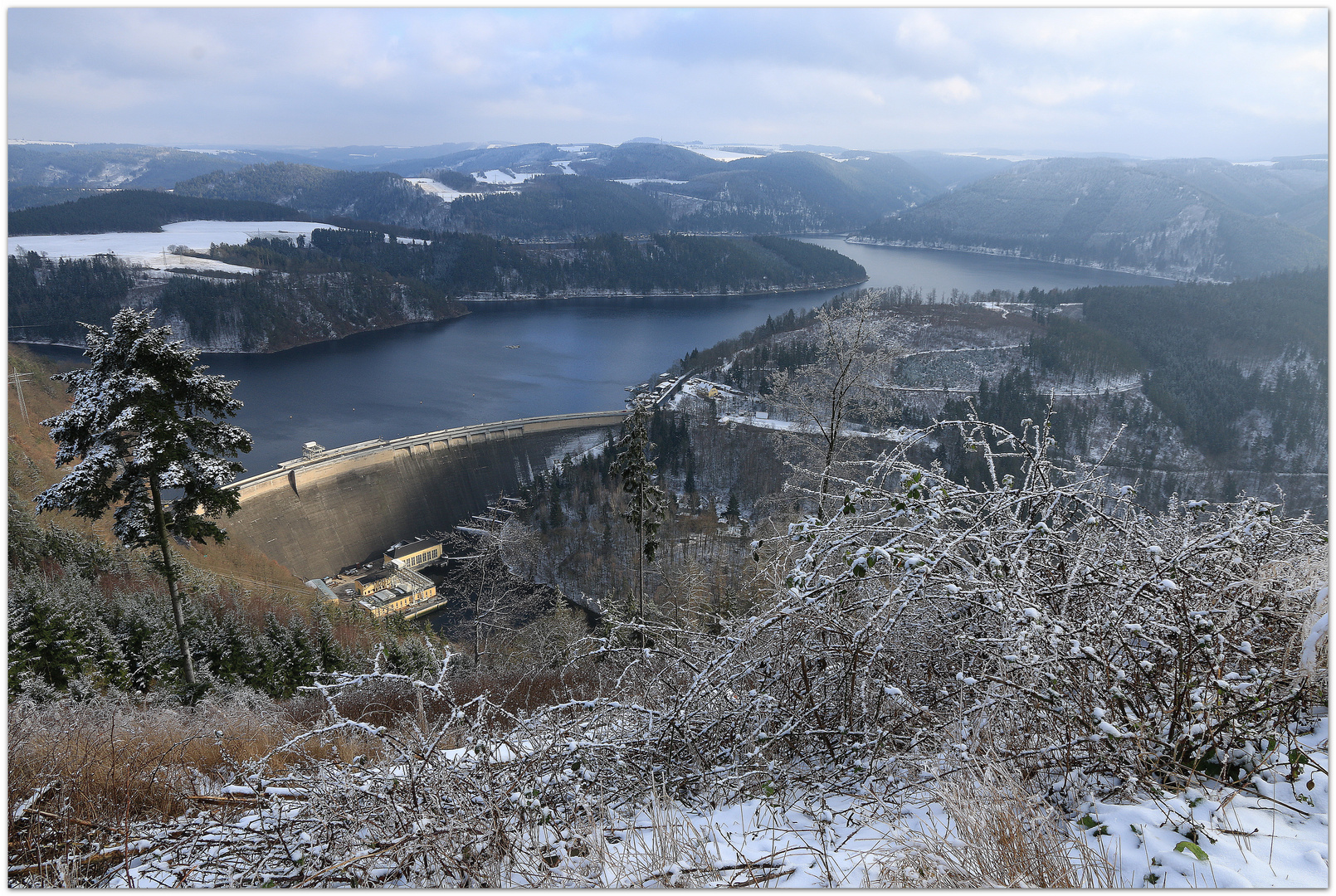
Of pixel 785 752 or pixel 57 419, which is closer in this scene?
pixel 785 752

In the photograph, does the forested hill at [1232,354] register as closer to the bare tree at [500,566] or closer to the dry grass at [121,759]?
the bare tree at [500,566]

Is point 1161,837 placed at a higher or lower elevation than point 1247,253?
lower

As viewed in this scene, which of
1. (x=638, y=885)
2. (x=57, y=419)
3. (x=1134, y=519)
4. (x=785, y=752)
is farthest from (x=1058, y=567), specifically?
(x=57, y=419)

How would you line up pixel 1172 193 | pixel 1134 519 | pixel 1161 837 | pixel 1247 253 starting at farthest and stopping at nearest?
pixel 1172 193
pixel 1247 253
pixel 1134 519
pixel 1161 837

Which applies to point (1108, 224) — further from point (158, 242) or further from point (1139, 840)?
point (158, 242)

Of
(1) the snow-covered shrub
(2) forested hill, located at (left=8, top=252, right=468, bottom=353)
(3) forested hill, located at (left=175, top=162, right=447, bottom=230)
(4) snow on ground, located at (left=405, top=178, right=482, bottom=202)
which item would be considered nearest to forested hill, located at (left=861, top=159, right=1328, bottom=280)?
(1) the snow-covered shrub

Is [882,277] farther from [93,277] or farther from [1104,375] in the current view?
[93,277]
